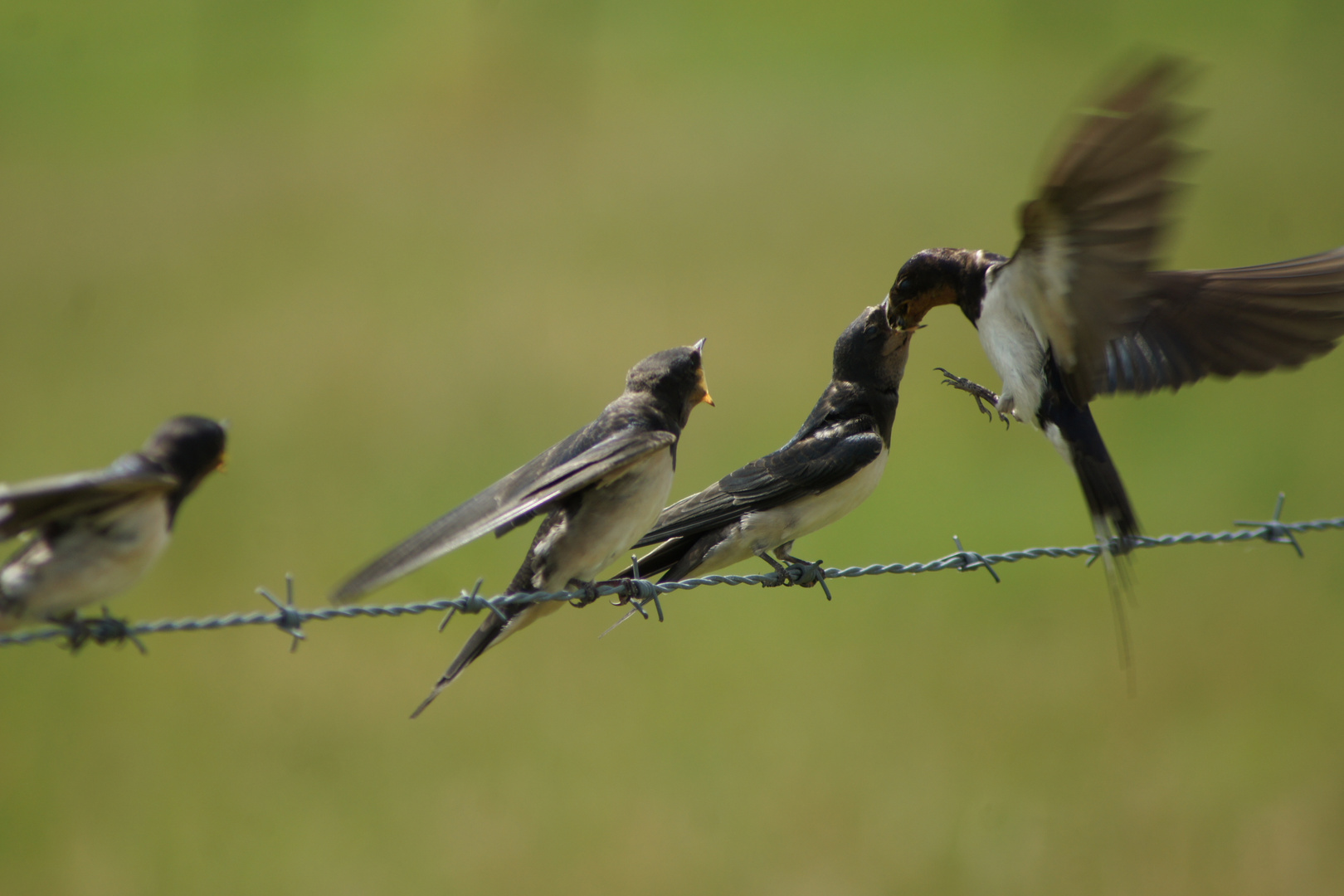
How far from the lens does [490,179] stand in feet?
64.9

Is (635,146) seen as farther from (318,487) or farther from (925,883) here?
(925,883)

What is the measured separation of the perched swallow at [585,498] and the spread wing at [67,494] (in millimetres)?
687

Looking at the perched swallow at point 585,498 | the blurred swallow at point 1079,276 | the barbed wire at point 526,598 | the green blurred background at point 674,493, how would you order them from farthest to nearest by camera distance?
the green blurred background at point 674,493 → the perched swallow at point 585,498 → the blurred swallow at point 1079,276 → the barbed wire at point 526,598

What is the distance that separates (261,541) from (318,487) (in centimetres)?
104

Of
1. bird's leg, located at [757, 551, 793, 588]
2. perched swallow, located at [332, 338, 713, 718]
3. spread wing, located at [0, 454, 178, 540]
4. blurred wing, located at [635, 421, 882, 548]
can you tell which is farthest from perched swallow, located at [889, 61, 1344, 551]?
spread wing, located at [0, 454, 178, 540]

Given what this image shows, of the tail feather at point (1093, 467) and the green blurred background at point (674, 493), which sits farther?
the green blurred background at point (674, 493)

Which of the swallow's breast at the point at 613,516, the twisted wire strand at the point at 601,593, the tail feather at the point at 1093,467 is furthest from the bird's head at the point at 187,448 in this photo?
the tail feather at the point at 1093,467

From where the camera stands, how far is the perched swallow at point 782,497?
4664 millimetres

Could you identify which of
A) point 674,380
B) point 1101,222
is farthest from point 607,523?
point 1101,222

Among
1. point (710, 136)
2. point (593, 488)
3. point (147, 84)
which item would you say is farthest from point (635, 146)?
point (593, 488)

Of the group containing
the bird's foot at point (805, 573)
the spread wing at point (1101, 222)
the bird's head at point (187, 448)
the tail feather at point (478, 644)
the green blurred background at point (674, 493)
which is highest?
the spread wing at point (1101, 222)

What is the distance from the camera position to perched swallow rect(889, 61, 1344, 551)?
307 cm

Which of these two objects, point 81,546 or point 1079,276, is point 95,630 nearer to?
point 81,546

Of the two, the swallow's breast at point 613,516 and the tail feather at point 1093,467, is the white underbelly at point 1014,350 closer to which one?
the tail feather at point 1093,467
